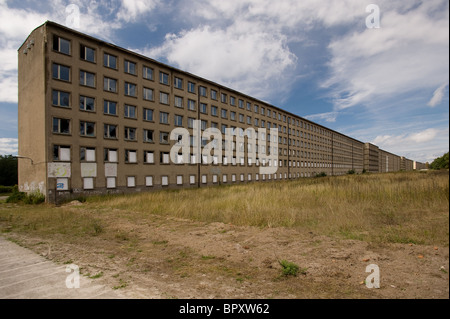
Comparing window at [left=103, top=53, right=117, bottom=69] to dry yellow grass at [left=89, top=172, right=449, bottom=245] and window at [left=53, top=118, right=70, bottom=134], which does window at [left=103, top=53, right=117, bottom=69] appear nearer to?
window at [left=53, top=118, right=70, bottom=134]

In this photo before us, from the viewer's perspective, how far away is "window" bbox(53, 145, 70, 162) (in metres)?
24.4

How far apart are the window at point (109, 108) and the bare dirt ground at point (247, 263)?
23610 millimetres

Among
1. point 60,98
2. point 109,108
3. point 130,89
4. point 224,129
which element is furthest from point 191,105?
point 60,98

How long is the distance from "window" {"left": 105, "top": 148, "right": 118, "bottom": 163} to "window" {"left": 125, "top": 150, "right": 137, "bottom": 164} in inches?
57.3

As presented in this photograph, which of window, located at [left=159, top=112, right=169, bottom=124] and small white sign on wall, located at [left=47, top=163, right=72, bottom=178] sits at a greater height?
window, located at [left=159, top=112, right=169, bottom=124]

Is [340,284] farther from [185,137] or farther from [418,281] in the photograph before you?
[185,137]

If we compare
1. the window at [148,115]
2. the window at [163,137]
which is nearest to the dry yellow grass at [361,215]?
the window at [148,115]

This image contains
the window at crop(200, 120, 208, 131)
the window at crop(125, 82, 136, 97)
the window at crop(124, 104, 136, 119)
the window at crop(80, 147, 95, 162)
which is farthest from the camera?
the window at crop(200, 120, 208, 131)

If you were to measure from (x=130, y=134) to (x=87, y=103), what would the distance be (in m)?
6.05

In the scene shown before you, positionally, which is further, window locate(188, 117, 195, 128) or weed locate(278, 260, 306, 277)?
Answer: window locate(188, 117, 195, 128)

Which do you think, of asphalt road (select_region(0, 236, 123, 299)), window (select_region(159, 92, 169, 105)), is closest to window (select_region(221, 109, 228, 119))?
window (select_region(159, 92, 169, 105))

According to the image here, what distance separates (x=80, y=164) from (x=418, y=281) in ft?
94.8
